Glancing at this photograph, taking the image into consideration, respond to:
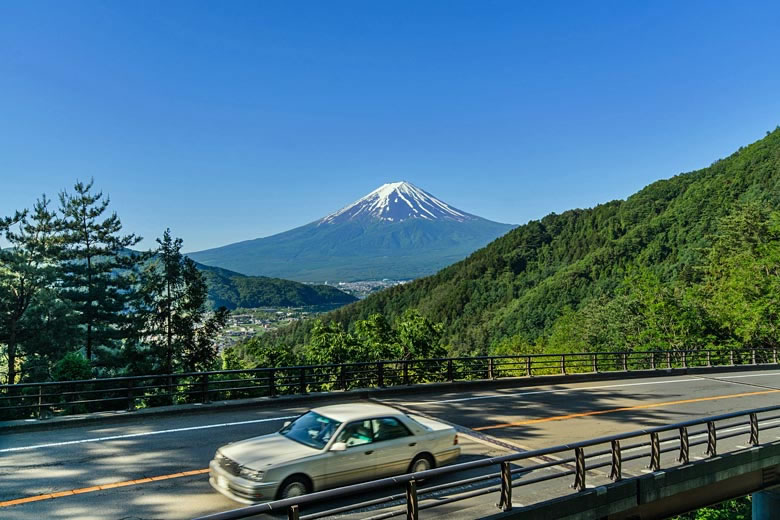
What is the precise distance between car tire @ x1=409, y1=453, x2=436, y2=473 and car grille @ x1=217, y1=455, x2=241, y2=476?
2.87 meters

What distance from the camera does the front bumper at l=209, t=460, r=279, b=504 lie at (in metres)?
7.54

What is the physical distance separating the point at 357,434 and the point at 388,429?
59 centimetres

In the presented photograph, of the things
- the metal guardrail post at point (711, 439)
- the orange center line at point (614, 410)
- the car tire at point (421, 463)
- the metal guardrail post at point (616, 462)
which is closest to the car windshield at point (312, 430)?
the car tire at point (421, 463)

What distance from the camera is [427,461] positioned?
9.33 meters

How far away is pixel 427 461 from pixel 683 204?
119 m

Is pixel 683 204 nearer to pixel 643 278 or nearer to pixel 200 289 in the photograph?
pixel 643 278

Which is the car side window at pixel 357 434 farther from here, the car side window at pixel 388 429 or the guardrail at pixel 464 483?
the guardrail at pixel 464 483

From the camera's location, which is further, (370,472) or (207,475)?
(207,475)

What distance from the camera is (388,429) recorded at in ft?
29.3

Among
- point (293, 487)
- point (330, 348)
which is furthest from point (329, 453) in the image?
point (330, 348)

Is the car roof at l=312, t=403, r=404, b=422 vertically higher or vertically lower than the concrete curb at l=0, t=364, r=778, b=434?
higher

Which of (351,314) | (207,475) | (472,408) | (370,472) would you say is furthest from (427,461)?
(351,314)

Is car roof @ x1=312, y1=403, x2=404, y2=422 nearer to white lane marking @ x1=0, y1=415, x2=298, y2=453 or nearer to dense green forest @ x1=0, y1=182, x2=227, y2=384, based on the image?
white lane marking @ x1=0, y1=415, x2=298, y2=453

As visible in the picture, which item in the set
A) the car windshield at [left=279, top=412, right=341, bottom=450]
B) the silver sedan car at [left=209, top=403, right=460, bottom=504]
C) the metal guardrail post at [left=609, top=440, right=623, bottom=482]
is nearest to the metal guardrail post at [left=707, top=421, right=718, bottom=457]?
the metal guardrail post at [left=609, top=440, right=623, bottom=482]
